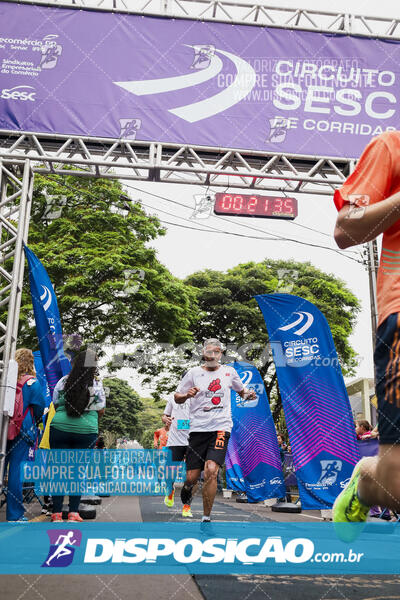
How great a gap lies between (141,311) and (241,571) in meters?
16.6

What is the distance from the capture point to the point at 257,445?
10.5 metres

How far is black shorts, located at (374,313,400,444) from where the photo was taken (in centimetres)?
167

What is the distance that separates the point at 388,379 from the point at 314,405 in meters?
5.70

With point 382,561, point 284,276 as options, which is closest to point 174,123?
point 382,561

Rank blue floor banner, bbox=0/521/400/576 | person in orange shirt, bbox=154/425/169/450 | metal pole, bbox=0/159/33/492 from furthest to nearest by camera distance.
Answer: person in orange shirt, bbox=154/425/169/450 < metal pole, bbox=0/159/33/492 < blue floor banner, bbox=0/521/400/576

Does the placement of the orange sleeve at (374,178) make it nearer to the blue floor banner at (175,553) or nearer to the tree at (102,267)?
the blue floor banner at (175,553)

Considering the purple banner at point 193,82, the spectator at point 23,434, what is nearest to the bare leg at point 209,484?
the spectator at point 23,434

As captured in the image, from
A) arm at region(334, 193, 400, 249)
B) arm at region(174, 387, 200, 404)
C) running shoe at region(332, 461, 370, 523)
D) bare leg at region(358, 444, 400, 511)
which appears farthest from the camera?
arm at region(174, 387, 200, 404)

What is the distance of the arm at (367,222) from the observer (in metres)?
1.79

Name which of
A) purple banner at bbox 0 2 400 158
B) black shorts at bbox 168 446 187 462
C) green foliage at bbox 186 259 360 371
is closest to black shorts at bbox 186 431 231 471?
black shorts at bbox 168 446 187 462

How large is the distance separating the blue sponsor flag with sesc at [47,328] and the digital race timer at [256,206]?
3.02 meters

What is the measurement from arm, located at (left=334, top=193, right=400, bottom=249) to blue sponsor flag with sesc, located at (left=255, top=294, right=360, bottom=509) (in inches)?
215

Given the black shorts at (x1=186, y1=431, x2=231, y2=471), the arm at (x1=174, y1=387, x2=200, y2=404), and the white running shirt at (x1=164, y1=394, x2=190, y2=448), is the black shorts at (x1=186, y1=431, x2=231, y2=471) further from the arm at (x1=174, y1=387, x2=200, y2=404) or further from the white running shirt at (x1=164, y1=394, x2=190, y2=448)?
the white running shirt at (x1=164, y1=394, x2=190, y2=448)

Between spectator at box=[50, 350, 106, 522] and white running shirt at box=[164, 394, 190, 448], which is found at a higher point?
spectator at box=[50, 350, 106, 522]
